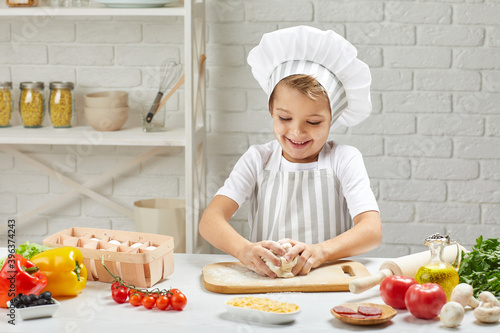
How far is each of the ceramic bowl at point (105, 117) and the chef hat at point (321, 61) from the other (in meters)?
0.96

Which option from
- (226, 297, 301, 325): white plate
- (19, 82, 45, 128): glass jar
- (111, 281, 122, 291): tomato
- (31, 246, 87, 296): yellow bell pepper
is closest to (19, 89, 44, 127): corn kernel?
(19, 82, 45, 128): glass jar

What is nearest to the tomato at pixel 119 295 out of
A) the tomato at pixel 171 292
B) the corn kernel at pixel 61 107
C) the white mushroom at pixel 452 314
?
the tomato at pixel 171 292

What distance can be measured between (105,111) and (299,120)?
115 cm

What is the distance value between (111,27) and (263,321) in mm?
1968

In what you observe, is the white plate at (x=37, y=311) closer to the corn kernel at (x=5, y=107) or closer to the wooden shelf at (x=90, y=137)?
the wooden shelf at (x=90, y=137)

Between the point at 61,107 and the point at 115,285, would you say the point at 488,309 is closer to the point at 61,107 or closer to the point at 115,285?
the point at 115,285

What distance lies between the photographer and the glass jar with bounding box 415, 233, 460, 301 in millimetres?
1451

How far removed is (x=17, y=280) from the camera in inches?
56.8

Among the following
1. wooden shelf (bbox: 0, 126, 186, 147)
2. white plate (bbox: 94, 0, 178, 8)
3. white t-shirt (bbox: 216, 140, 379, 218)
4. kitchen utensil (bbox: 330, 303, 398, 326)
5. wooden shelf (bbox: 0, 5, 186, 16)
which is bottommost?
kitchen utensil (bbox: 330, 303, 398, 326)

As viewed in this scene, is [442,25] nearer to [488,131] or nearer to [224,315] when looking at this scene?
[488,131]

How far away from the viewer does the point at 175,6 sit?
2.72 metres

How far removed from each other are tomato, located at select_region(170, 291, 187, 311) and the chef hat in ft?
2.54

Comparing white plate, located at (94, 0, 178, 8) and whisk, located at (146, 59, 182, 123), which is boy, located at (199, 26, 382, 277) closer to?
white plate, located at (94, 0, 178, 8)

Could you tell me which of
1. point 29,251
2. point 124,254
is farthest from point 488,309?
point 29,251
